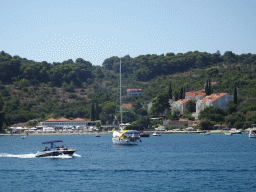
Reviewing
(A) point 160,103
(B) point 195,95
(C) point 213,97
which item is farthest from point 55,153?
(B) point 195,95

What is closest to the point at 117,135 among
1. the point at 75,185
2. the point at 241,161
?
the point at 241,161

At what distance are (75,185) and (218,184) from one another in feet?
45.0

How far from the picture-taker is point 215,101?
14275 centimetres

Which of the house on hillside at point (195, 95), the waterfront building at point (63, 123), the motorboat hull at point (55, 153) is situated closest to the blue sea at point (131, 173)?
the motorboat hull at point (55, 153)

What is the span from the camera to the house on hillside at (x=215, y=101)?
143 metres

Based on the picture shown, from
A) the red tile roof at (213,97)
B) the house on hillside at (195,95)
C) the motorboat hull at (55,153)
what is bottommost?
the motorboat hull at (55,153)

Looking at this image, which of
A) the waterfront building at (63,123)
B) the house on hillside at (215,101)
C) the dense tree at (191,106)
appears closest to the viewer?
the house on hillside at (215,101)

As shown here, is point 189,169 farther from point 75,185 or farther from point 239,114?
point 239,114

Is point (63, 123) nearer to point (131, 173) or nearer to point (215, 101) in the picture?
point (215, 101)

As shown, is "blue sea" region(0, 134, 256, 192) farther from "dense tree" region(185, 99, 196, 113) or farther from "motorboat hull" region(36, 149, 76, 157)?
"dense tree" region(185, 99, 196, 113)

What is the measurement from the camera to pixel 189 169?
1944 inches

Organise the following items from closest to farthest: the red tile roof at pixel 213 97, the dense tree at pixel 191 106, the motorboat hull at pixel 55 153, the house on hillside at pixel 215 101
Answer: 1. the motorboat hull at pixel 55 153
2. the house on hillside at pixel 215 101
3. the red tile roof at pixel 213 97
4. the dense tree at pixel 191 106

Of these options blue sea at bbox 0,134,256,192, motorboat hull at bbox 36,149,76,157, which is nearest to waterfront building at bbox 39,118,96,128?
blue sea at bbox 0,134,256,192

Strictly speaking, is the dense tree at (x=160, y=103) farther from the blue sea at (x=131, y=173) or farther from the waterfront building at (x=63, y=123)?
the blue sea at (x=131, y=173)
